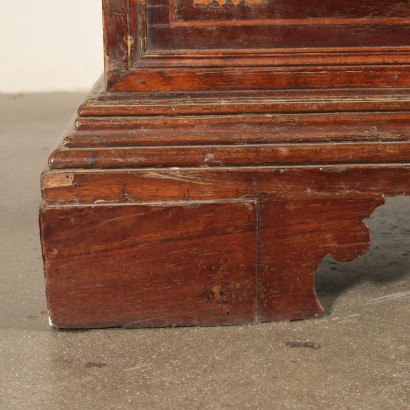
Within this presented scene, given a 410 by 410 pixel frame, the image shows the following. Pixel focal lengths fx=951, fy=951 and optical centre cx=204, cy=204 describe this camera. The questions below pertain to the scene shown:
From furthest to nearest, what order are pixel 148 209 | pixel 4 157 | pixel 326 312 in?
pixel 4 157
pixel 326 312
pixel 148 209

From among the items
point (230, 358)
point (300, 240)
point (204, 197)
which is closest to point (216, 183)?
point (204, 197)

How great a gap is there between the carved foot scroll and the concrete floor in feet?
0.20

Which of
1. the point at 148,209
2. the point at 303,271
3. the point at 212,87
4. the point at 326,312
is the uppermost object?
the point at 212,87

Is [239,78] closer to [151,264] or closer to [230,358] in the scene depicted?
[151,264]

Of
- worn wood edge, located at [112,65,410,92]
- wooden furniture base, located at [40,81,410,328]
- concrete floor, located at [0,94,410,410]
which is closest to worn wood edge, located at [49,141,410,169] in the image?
wooden furniture base, located at [40,81,410,328]

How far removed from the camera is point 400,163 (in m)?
1.67

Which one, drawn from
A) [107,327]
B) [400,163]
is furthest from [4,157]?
[400,163]

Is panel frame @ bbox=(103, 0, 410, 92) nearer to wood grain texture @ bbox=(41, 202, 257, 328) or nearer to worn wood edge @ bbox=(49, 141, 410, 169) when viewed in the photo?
worn wood edge @ bbox=(49, 141, 410, 169)

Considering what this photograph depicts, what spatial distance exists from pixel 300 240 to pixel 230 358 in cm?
25

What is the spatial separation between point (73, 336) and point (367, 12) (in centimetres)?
78

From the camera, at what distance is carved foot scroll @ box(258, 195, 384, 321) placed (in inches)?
65.5

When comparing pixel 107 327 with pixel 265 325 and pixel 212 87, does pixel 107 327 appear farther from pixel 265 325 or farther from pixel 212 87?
pixel 212 87

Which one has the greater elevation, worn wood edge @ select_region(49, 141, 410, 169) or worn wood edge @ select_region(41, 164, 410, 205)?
worn wood edge @ select_region(49, 141, 410, 169)

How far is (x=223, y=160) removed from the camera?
5.40 feet
